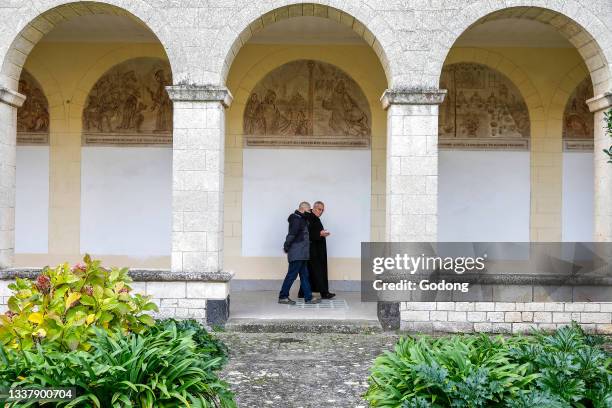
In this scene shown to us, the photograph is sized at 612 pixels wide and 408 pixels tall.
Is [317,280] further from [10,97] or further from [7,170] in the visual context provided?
[10,97]

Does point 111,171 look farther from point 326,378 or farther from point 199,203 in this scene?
point 326,378

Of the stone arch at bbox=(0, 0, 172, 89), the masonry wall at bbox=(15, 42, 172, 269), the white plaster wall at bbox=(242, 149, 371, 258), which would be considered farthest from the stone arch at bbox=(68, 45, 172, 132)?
the white plaster wall at bbox=(242, 149, 371, 258)

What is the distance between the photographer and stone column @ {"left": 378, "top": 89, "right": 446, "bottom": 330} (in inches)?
322

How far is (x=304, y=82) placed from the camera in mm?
11133

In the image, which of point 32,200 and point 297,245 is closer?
point 297,245

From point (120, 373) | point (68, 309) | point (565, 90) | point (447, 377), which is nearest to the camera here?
point (120, 373)

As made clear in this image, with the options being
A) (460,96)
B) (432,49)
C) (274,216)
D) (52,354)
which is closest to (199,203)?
(274,216)

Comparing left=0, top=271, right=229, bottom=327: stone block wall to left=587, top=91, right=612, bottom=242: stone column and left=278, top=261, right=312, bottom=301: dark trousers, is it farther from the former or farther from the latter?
left=587, top=91, right=612, bottom=242: stone column

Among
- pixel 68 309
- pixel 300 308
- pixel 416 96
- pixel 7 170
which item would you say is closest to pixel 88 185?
pixel 7 170

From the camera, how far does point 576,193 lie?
11055 millimetres

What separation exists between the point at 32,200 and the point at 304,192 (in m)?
4.98

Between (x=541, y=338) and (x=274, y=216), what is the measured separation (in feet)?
22.6

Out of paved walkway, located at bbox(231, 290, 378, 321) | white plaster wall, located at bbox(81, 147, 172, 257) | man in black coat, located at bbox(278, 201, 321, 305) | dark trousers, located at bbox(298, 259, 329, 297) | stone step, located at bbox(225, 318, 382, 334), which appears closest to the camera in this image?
stone step, located at bbox(225, 318, 382, 334)

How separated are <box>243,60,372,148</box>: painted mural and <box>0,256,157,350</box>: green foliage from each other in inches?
274
